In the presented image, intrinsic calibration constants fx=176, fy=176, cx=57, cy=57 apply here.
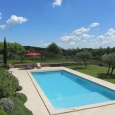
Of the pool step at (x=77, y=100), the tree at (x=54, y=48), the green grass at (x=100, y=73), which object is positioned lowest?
the pool step at (x=77, y=100)

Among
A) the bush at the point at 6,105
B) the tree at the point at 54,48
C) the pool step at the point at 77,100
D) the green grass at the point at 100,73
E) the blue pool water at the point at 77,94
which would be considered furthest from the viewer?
the tree at the point at 54,48

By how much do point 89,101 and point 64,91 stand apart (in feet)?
11.2

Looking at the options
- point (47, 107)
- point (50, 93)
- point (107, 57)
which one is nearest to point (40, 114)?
point (47, 107)

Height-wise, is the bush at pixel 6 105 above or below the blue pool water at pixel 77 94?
above

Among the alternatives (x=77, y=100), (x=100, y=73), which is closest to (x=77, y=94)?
(x=77, y=100)

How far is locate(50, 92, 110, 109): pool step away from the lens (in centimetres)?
1076

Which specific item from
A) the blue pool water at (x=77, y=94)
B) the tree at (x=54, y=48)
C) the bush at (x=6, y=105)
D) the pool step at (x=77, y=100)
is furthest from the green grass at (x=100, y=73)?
the tree at (x=54, y=48)

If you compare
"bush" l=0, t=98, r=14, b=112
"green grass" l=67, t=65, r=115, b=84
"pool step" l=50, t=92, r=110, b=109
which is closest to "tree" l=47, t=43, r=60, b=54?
Result: "green grass" l=67, t=65, r=115, b=84

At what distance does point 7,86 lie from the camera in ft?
28.0

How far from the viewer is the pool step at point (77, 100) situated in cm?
1076

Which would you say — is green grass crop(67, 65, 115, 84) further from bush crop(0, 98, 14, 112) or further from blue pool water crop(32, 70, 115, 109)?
bush crop(0, 98, 14, 112)

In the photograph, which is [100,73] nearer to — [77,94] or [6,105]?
[77,94]

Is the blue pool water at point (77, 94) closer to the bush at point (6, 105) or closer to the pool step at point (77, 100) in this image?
the pool step at point (77, 100)

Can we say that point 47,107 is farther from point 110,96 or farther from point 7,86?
point 110,96
